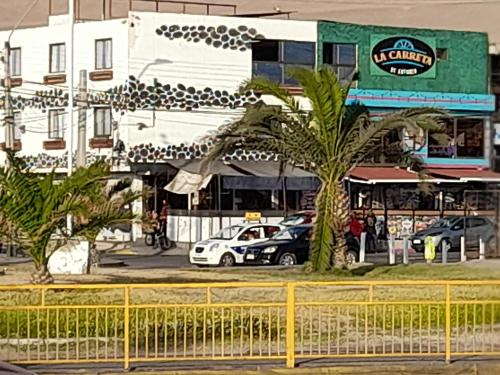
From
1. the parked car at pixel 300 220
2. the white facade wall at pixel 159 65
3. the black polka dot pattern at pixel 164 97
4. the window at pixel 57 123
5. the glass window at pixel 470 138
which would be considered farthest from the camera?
the glass window at pixel 470 138

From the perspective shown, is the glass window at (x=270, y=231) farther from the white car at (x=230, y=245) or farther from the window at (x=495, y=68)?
the window at (x=495, y=68)

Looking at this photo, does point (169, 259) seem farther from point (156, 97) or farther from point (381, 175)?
point (381, 175)

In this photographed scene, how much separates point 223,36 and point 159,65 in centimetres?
313

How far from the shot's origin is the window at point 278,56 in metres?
51.6

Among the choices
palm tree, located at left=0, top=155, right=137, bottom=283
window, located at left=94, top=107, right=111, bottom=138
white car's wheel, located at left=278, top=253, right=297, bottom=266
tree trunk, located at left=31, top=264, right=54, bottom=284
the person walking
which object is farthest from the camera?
window, located at left=94, top=107, right=111, bottom=138

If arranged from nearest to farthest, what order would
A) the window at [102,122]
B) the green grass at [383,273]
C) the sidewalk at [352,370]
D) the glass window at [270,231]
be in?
the sidewalk at [352,370] → the green grass at [383,273] → the glass window at [270,231] → the window at [102,122]

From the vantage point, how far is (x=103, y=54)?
51.2m

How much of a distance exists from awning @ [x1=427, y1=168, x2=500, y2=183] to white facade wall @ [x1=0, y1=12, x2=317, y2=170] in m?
7.78

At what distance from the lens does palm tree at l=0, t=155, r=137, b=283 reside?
2286 cm

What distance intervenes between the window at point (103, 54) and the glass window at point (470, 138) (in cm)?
1545

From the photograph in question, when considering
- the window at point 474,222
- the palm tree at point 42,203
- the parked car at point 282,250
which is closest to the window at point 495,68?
the window at point 474,222

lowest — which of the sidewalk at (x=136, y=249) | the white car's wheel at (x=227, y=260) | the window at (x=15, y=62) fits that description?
the sidewalk at (x=136, y=249)

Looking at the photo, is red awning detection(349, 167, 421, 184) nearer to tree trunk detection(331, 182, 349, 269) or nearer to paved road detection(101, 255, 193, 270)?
paved road detection(101, 255, 193, 270)

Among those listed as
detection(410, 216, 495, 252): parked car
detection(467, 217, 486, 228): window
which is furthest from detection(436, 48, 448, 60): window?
detection(467, 217, 486, 228): window
